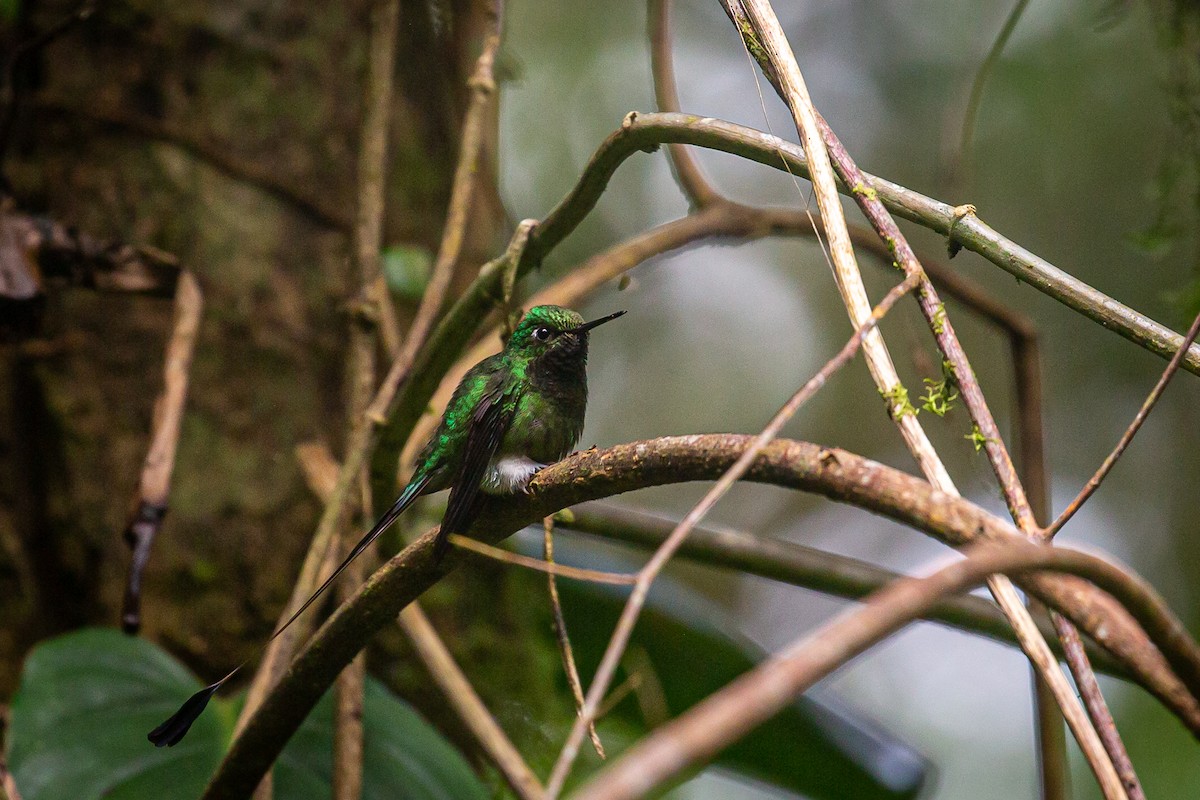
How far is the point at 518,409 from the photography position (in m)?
2.33

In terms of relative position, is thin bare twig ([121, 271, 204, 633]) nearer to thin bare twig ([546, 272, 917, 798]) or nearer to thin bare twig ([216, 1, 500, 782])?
thin bare twig ([216, 1, 500, 782])

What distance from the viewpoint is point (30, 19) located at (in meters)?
2.95

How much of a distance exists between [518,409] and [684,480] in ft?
4.10

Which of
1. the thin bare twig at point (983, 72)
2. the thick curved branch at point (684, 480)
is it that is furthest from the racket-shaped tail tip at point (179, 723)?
the thin bare twig at point (983, 72)

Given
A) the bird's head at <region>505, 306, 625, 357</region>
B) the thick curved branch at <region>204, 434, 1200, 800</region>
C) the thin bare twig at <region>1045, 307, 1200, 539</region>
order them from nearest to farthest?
1. the thick curved branch at <region>204, 434, 1200, 800</region>
2. the thin bare twig at <region>1045, 307, 1200, 539</region>
3. the bird's head at <region>505, 306, 625, 357</region>

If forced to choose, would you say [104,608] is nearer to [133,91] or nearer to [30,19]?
[133,91]

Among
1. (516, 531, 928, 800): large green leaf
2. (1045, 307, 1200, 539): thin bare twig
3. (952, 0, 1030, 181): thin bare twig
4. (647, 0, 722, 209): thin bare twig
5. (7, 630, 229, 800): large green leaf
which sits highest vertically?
(952, 0, 1030, 181): thin bare twig

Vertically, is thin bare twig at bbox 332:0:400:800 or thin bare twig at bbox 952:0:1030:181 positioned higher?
thin bare twig at bbox 952:0:1030:181

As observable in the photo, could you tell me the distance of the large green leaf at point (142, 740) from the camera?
6.82 feet

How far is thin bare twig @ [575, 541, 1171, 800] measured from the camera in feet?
2.08

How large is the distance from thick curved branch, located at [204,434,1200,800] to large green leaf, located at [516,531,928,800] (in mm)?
1451

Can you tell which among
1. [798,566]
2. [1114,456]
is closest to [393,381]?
[798,566]

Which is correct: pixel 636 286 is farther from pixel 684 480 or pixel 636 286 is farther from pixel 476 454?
pixel 684 480

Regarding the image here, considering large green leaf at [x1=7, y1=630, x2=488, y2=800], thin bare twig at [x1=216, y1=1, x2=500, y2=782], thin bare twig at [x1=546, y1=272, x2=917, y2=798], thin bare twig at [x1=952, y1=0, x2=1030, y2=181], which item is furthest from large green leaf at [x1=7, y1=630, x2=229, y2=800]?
thin bare twig at [x1=952, y1=0, x2=1030, y2=181]
